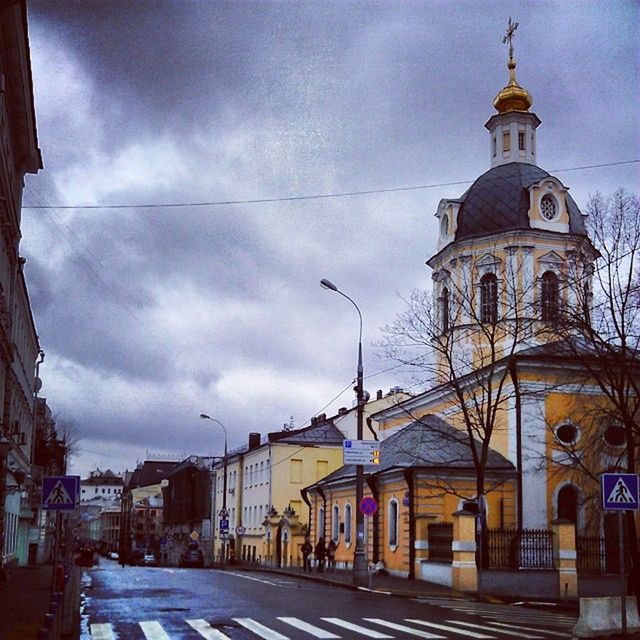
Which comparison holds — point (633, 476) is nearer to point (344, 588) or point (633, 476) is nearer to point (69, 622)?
point (69, 622)

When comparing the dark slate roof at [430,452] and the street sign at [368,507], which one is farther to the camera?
the dark slate roof at [430,452]

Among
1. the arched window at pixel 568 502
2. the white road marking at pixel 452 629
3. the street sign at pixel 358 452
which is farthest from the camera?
the arched window at pixel 568 502

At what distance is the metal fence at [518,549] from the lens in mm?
29469

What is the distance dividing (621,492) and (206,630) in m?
7.06

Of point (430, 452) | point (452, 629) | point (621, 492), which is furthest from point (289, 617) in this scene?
point (430, 452)

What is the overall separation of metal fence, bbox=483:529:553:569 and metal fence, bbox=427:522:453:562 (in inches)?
82.7

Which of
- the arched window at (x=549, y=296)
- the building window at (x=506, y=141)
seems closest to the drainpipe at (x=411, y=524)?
the arched window at (x=549, y=296)

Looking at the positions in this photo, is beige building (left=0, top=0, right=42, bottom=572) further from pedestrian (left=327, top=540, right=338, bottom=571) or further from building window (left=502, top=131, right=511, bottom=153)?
building window (left=502, top=131, right=511, bottom=153)

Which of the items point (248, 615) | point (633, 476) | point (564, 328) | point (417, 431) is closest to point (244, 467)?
point (417, 431)

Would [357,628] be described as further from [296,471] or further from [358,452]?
[296,471]

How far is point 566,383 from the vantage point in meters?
34.7

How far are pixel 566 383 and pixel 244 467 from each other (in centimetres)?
3823

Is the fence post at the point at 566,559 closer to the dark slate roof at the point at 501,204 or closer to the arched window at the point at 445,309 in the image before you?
the arched window at the point at 445,309

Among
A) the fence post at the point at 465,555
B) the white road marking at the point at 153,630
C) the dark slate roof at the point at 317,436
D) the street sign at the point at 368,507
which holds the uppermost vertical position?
the dark slate roof at the point at 317,436
